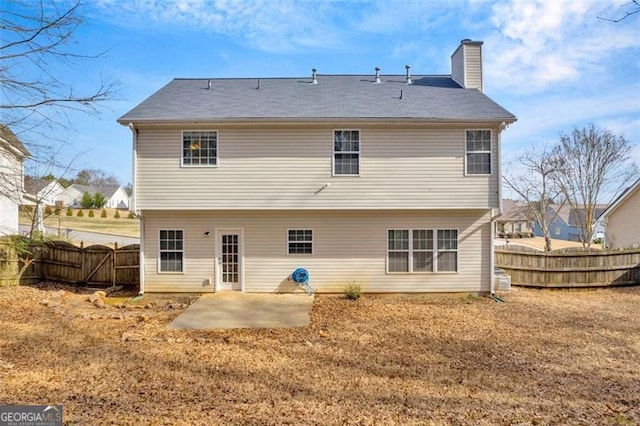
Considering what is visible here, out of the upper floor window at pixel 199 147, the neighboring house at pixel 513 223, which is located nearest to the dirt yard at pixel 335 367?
the upper floor window at pixel 199 147

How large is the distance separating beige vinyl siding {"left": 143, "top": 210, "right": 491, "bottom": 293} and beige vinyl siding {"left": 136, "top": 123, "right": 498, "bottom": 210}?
64cm

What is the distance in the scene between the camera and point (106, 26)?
908 cm

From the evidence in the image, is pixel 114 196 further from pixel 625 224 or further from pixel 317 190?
pixel 625 224

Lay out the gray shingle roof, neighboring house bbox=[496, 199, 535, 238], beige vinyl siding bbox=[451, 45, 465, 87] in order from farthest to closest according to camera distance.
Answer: neighboring house bbox=[496, 199, 535, 238]
beige vinyl siding bbox=[451, 45, 465, 87]
the gray shingle roof

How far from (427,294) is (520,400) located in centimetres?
684

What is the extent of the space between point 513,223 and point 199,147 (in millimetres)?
55637

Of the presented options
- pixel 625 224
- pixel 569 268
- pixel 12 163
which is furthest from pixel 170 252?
pixel 625 224

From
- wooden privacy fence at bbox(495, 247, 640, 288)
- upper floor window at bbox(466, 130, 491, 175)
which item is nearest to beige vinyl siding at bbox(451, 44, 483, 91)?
upper floor window at bbox(466, 130, 491, 175)

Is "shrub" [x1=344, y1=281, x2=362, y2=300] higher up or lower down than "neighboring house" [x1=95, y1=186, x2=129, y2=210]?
lower down

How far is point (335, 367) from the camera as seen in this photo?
19.9 ft

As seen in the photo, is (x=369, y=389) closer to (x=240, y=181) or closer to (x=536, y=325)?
(x=536, y=325)

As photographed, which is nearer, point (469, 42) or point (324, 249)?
point (324, 249)

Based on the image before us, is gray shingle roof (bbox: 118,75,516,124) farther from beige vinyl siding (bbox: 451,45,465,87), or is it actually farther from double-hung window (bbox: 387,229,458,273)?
double-hung window (bbox: 387,229,458,273)

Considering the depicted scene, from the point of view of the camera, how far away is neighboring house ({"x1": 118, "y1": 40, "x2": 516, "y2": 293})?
1114cm
